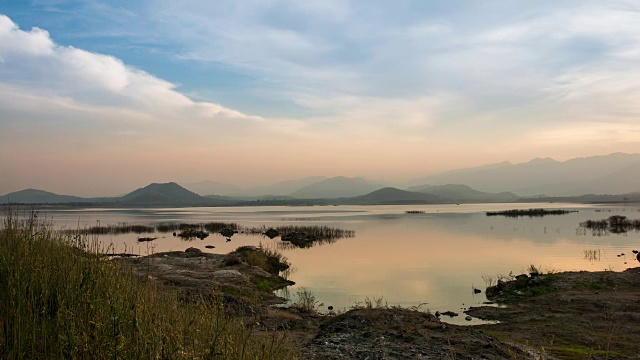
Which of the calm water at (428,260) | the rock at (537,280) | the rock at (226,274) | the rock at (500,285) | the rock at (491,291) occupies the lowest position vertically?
the calm water at (428,260)

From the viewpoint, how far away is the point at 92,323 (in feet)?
16.3

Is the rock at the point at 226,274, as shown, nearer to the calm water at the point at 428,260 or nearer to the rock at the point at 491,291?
the calm water at the point at 428,260

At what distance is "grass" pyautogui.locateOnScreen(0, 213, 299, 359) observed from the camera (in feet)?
17.4

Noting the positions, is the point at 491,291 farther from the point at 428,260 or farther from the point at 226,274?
the point at 226,274

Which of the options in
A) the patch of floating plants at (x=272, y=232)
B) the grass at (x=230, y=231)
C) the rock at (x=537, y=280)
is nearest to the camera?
the rock at (x=537, y=280)

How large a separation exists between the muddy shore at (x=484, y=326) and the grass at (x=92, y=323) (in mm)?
629

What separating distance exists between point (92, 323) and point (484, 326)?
582 inches

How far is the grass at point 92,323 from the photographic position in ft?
17.4

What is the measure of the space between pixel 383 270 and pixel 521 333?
16.7 metres

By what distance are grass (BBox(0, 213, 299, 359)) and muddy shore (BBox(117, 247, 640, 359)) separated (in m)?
0.63

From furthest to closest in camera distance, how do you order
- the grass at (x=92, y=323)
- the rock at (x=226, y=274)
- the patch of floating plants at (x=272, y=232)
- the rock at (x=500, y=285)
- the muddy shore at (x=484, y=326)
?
the patch of floating plants at (x=272, y=232) → the rock at (x=226, y=274) → the rock at (x=500, y=285) → the muddy shore at (x=484, y=326) → the grass at (x=92, y=323)

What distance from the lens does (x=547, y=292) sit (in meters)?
21.5

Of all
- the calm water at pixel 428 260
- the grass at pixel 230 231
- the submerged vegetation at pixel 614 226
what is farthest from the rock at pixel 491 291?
the submerged vegetation at pixel 614 226

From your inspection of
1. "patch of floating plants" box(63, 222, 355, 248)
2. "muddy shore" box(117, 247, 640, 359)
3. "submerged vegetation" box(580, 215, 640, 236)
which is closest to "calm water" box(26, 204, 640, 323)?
"patch of floating plants" box(63, 222, 355, 248)
